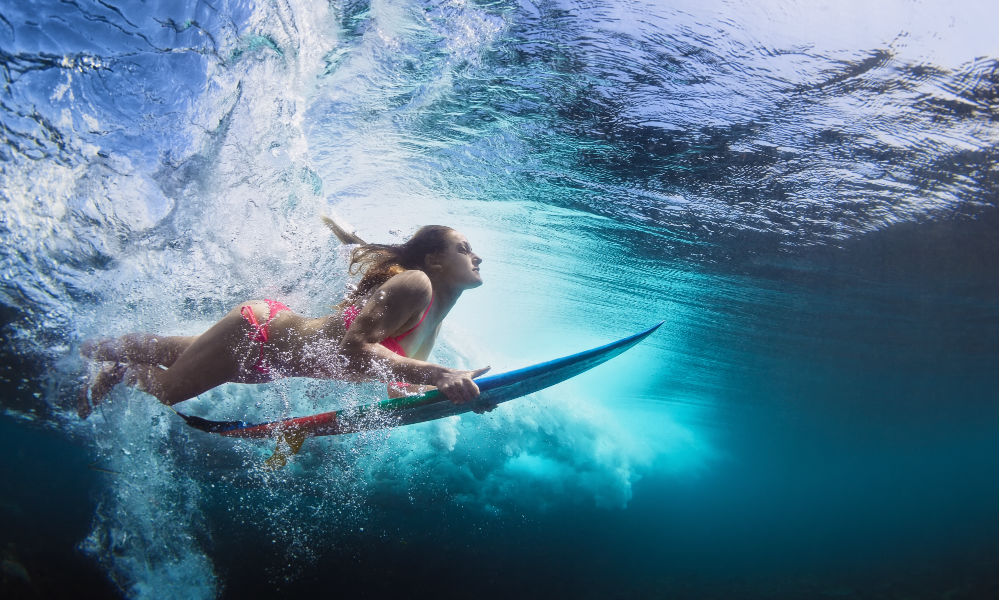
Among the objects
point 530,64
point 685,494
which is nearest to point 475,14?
point 530,64

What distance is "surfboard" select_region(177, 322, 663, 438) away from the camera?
12.9 ft

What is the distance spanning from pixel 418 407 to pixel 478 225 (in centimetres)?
792

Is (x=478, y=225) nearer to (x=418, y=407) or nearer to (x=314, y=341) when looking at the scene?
(x=418, y=407)

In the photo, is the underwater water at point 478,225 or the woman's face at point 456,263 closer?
the woman's face at point 456,263

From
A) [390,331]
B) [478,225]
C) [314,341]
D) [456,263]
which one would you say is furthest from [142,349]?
[478,225]

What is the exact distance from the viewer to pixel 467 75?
19.6ft

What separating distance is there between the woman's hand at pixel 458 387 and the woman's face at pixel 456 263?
1.17 meters

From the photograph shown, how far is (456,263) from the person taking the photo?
145 inches

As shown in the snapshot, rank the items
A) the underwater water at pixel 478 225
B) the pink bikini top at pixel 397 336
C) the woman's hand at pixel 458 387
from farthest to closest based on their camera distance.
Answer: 1. the underwater water at pixel 478 225
2. the pink bikini top at pixel 397 336
3. the woman's hand at pixel 458 387

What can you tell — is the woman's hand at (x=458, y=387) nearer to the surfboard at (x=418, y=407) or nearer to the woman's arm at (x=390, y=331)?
the woman's arm at (x=390, y=331)

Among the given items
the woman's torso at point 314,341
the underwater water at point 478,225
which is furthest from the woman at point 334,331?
the underwater water at point 478,225

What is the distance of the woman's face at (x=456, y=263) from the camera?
3678 millimetres

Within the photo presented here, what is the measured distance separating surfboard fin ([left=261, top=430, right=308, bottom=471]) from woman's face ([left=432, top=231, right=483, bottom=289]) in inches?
89.4

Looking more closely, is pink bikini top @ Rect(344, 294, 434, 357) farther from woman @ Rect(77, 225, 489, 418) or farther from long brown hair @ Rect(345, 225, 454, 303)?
long brown hair @ Rect(345, 225, 454, 303)
